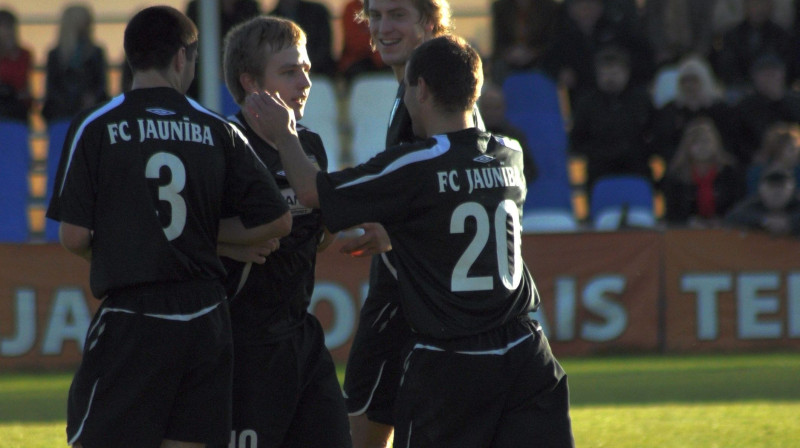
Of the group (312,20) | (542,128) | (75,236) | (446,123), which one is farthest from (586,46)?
(75,236)

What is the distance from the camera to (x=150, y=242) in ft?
12.3

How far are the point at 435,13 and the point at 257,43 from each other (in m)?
0.90

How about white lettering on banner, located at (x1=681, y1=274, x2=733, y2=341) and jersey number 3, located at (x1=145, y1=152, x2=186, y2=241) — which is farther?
white lettering on banner, located at (x1=681, y1=274, x2=733, y2=341)

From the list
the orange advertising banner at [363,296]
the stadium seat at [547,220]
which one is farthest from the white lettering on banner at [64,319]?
the stadium seat at [547,220]

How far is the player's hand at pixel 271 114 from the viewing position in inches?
155

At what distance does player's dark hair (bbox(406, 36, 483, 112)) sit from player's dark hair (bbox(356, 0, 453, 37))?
98 cm

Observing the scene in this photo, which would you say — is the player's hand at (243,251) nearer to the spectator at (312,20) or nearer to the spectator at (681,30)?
the spectator at (312,20)

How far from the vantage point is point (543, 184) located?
1083cm

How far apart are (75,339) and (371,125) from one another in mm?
3628

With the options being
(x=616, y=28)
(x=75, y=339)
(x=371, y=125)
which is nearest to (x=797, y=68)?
(x=616, y=28)

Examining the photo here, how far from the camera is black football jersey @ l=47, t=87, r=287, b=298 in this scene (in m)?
3.73

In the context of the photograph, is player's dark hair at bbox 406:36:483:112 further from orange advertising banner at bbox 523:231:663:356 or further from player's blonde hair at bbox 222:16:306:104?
orange advertising banner at bbox 523:231:663:356

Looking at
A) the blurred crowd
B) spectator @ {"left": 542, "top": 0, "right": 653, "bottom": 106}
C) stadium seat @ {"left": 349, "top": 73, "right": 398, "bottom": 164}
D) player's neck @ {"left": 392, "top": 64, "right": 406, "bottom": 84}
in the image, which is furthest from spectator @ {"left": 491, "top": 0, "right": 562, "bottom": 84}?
player's neck @ {"left": 392, "top": 64, "right": 406, "bottom": 84}

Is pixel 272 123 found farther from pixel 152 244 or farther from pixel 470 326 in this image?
pixel 470 326
